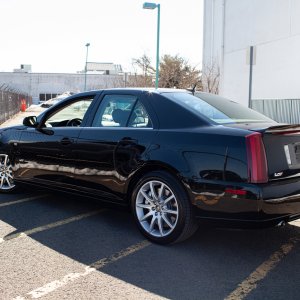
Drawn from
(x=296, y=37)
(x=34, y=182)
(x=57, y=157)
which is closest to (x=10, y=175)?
(x=34, y=182)

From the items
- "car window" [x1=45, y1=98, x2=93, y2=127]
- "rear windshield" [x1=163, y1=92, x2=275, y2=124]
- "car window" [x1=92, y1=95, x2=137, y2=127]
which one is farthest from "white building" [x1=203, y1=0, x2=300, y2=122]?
"car window" [x1=92, y1=95, x2=137, y2=127]

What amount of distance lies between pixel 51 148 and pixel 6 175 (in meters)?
1.41

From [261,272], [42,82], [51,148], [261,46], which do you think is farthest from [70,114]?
[42,82]

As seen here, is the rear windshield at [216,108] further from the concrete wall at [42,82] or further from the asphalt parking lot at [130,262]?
the concrete wall at [42,82]

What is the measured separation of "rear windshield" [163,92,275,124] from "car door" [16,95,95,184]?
1.23 metres

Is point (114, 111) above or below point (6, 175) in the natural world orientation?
above

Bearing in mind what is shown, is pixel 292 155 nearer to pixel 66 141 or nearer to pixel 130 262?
pixel 130 262

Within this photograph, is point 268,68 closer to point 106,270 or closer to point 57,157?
point 57,157

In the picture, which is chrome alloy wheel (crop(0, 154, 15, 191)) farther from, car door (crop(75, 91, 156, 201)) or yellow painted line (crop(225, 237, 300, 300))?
yellow painted line (crop(225, 237, 300, 300))

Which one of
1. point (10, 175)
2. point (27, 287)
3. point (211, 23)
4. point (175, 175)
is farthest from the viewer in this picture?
point (211, 23)

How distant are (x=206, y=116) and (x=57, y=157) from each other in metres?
2.03

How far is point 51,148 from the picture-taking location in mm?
5617

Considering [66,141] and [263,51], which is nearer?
[66,141]

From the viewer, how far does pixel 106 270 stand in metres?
3.88
